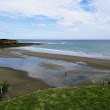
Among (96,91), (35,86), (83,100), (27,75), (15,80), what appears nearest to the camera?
(83,100)

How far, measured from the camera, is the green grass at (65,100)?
10.6 meters

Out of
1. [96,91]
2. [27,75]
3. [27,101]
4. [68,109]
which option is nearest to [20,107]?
[27,101]

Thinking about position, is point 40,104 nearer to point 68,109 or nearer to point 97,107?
point 68,109

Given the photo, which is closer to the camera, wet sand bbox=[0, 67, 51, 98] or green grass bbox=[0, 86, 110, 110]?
green grass bbox=[0, 86, 110, 110]

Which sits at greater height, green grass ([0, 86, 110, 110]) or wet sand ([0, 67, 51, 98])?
green grass ([0, 86, 110, 110])

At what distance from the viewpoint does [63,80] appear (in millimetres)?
24594

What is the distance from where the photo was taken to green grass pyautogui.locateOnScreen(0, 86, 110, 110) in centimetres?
1057

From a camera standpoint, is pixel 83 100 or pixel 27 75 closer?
pixel 83 100

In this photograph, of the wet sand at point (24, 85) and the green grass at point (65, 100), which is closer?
the green grass at point (65, 100)

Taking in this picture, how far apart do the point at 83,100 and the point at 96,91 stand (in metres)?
1.55

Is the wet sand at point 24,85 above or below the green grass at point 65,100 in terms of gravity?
below

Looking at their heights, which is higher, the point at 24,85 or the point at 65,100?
the point at 65,100

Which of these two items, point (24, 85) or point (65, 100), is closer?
point (65, 100)

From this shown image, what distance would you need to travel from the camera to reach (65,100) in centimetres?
1123
